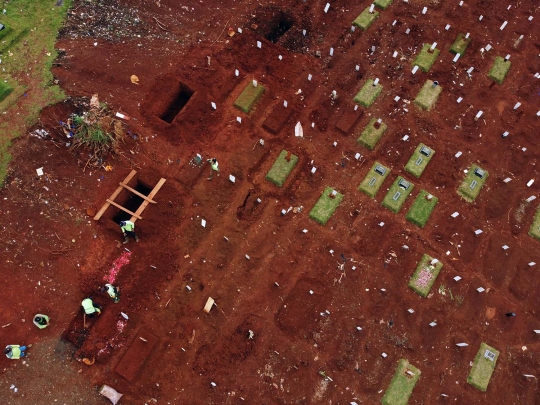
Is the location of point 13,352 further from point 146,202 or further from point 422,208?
point 422,208

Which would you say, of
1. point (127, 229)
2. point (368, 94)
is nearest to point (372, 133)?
point (368, 94)

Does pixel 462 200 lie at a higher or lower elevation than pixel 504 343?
higher

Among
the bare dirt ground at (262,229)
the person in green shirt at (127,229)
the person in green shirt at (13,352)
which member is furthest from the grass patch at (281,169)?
the person in green shirt at (13,352)

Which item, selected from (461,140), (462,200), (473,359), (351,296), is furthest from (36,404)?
(461,140)

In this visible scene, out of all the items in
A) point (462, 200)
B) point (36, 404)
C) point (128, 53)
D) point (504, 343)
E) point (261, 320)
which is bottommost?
point (36, 404)

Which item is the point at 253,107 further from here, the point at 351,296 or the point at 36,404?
the point at 36,404

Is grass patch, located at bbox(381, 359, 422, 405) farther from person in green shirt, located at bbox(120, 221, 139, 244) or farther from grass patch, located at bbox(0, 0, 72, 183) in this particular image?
grass patch, located at bbox(0, 0, 72, 183)
